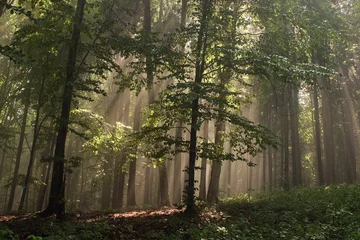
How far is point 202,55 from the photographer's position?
437 inches

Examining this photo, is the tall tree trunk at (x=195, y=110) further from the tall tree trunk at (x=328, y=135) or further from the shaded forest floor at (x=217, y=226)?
the tall tree trunk at (x=328, y=135)

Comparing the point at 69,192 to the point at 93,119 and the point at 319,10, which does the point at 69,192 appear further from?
the point at 319,10

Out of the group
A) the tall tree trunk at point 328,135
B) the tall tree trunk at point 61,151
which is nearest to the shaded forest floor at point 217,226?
the tall tree trunk at point 61,151

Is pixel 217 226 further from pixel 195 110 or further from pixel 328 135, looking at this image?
pixel 328 135

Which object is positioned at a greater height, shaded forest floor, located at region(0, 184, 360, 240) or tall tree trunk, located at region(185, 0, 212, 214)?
tall tree trunk, located at region(185, 0, 212, 214)

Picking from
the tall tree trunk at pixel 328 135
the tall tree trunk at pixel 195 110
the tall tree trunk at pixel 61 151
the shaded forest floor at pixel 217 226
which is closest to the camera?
the shaded forest floor at pixel 217 226

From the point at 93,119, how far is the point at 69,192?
21633mm

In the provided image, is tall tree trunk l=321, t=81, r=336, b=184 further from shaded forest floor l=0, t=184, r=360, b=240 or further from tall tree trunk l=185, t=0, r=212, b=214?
tall tree trunk l=185, t=0, r=212, b=214

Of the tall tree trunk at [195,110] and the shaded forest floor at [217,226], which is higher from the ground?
the tall tree trunk at [195,110]

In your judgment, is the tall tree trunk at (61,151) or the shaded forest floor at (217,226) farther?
the tall tree trunk at (61,151)

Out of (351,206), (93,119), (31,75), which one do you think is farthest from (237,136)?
(31,75)

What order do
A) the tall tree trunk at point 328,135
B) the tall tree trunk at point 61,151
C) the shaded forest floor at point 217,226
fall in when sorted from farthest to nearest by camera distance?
the tall tree trunk at point 328,135, the tall tree trunk at point 61,151, the shaded forest floor at point 217,226

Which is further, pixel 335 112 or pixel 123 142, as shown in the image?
pixel 335 112

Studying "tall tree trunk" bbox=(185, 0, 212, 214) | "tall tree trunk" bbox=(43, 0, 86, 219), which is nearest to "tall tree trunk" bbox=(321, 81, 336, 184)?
"tall tree trunk" bbox=(185, 0, 212, 214)
